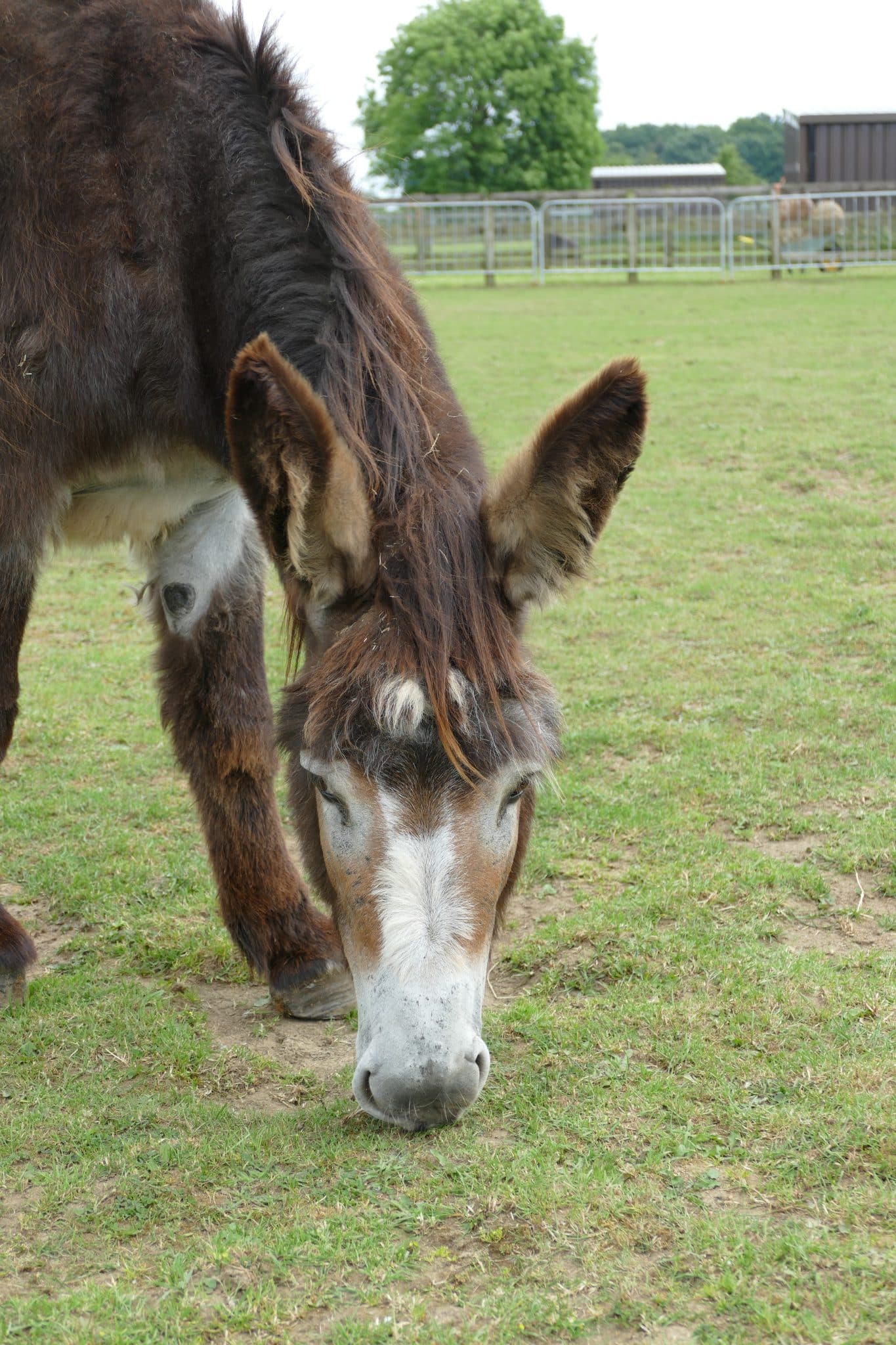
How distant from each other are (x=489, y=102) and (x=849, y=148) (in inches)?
977

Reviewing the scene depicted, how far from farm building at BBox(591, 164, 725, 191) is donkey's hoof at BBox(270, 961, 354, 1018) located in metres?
47.2

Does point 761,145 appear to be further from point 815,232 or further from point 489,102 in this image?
point 815,232

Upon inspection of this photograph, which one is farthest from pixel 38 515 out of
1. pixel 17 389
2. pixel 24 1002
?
pixel 24 1002

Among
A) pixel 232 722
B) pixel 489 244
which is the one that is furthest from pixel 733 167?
pixel 232 722

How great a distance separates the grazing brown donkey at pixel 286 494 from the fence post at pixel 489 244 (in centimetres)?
2217

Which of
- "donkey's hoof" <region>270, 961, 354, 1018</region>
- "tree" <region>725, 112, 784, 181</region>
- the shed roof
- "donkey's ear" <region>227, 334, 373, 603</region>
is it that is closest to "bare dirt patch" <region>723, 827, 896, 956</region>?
"donkey's hoof" <region>270, 961, 354, 1018</region>

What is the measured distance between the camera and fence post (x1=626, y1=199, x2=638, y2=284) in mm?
23859

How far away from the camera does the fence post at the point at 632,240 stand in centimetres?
2386

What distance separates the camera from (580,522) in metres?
2.56

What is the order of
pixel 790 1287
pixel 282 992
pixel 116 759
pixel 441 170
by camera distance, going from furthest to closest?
Result: pixel 441 170 < pixel 116 759 < pixel 282 992 < pixel 790 1287

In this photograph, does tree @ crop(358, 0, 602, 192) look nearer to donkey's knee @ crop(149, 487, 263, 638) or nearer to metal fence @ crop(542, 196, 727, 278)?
metal fence @ crop(542, 196, 727, 278)

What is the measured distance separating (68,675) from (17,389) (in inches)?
145

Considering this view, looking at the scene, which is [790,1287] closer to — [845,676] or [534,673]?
[534,673]

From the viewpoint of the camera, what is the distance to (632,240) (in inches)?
954
